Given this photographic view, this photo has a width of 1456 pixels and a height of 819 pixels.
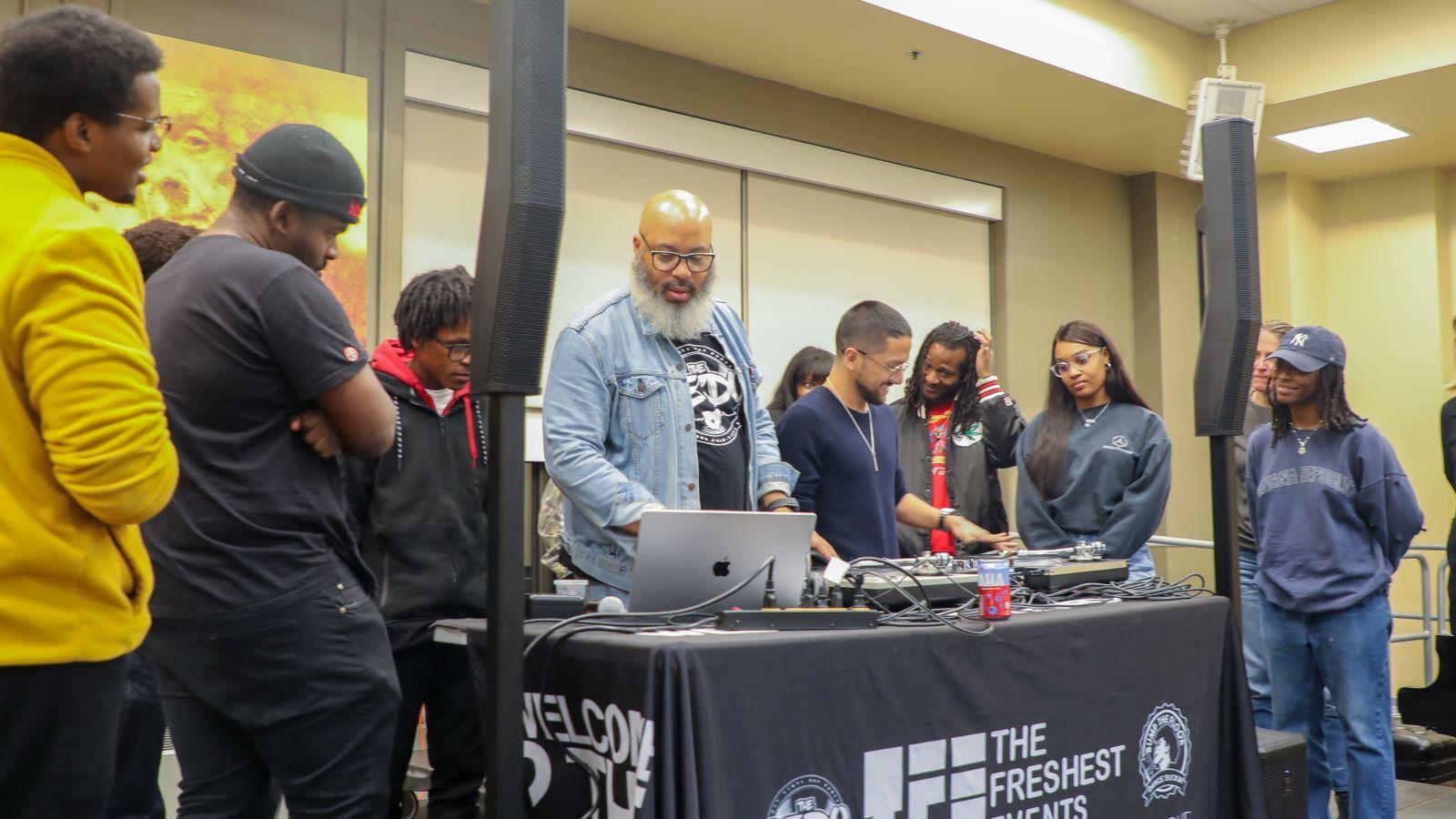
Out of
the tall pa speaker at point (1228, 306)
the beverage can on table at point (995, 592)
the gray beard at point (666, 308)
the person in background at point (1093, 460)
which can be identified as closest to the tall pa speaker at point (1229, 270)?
the tall pa speaker at point (1228, 306)

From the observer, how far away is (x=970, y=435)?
4.24 metres

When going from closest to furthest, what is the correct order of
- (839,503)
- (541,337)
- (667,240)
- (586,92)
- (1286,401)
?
1. (541,337)
2. (667,240)
3. (839,503)
4. (1286,401)
5. (586,92)

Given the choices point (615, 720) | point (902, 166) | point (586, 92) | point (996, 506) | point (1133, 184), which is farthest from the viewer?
point (1133, 184)

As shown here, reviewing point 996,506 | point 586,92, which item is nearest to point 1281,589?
point 996,506

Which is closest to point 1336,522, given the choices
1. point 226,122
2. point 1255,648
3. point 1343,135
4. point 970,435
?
point 1255,648

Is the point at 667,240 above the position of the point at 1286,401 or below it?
above

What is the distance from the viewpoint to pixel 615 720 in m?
1.65

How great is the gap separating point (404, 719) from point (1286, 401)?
250cm

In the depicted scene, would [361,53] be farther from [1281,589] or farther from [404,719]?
[1281,589]

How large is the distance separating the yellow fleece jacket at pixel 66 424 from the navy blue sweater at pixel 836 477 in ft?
6.59

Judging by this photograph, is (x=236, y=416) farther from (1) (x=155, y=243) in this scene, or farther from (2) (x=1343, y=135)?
(2) (x=1343, y=135)

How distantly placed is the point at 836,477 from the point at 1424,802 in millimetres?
2542

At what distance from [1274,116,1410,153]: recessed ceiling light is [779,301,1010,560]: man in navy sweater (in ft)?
15.2

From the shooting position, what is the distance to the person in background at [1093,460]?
3242 mm
